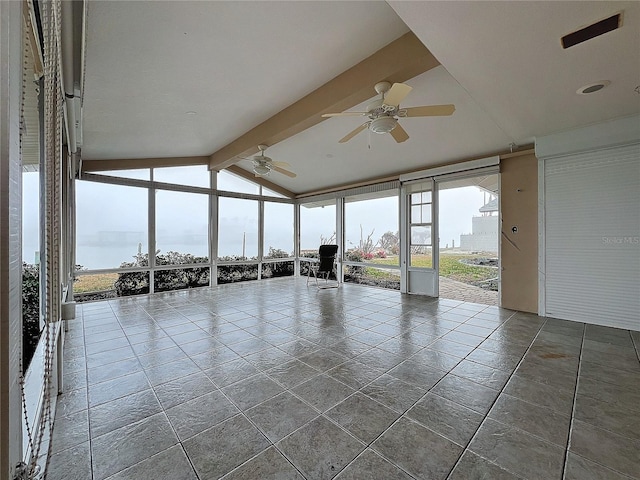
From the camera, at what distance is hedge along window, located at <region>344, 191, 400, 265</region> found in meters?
6.44

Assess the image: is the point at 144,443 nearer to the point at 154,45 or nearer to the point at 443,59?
the point at 154,45

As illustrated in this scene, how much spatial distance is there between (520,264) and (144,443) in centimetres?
513

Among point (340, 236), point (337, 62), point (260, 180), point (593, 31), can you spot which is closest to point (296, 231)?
point (340, 236)

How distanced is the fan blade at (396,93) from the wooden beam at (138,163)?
498cm

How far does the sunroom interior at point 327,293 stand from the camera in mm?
1501

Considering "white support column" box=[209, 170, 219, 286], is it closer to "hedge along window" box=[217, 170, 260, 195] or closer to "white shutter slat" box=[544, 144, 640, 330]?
"hedge along window" box=[217, 170, 260, 195]

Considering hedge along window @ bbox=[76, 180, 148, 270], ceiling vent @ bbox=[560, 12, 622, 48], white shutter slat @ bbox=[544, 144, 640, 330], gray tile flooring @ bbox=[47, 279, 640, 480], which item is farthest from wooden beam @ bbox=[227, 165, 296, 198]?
ceiling vent @ bbox=[560, 12, 622, 48]

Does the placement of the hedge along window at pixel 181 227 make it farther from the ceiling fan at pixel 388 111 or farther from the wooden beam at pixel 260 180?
the ceiling fan at pixel 388 111

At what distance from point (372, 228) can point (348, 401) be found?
5.20m

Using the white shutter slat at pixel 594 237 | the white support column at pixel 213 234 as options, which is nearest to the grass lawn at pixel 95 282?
the white support column at pixel 213 234

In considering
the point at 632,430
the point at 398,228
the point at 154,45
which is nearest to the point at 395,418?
the point at 632,430

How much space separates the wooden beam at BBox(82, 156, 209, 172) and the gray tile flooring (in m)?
3.02

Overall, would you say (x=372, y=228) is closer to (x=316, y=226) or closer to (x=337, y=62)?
(x=316, y=226)

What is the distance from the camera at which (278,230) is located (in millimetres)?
8258
